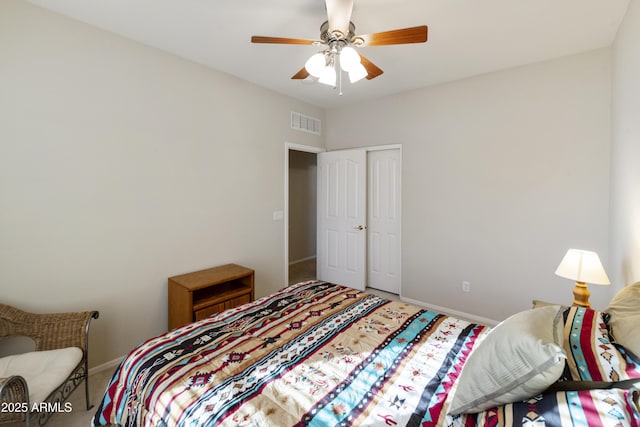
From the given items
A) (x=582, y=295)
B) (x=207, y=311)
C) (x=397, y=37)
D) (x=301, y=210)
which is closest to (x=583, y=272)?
(x=582, y=295)

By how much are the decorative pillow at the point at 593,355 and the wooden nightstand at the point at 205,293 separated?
93.3 inches

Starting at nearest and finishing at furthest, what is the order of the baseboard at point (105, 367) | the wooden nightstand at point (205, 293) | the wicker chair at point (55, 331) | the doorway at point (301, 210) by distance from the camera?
the wicker chair at point (55, 331)
the baseboard at point (105, 367)
the wooden nightstand at point (205, 293)
the doorway at point (301, 210)

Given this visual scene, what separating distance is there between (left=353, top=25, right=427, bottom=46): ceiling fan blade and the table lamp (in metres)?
1.77

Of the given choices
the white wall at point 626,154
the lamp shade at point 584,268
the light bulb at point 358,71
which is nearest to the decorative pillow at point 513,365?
the lamp shade at point 584,268

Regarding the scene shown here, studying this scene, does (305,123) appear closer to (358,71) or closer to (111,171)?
(358,71)

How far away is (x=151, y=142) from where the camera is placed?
2.44m

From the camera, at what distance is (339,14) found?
1631 mm

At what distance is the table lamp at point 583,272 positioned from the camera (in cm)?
181

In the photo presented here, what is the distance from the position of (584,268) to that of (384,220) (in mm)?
2170

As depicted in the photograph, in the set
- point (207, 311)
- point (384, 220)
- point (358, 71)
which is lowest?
point (207, 311)

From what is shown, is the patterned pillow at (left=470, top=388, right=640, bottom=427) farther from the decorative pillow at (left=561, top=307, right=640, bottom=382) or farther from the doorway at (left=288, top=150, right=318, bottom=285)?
the doorway at (left=288, top=150, right=318, bottom=285)

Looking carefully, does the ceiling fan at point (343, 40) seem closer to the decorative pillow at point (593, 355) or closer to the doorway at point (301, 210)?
the decorative pillow at point (593, 355)

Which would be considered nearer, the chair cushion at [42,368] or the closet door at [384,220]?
the chair cushion at [42,368]

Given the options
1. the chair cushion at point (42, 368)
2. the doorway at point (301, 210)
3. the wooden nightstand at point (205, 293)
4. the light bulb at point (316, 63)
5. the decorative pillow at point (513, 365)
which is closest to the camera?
the decorative pillow at point (513, 365)
